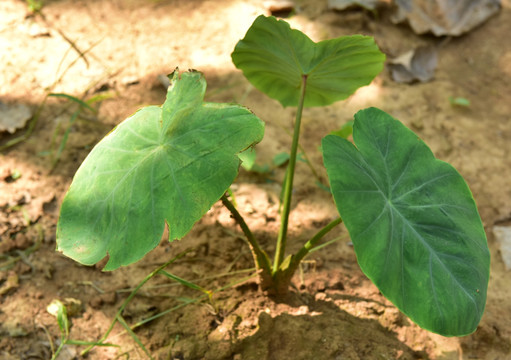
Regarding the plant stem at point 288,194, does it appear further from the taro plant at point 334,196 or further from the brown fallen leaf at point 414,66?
the brown fallen leaf at point 414,66

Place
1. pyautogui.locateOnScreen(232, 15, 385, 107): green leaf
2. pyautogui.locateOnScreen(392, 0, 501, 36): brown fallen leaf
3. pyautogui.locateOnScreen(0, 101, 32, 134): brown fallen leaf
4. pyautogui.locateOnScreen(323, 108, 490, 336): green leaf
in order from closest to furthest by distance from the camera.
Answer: pyautogui.locateOnScreen(323, 108, 490, 336): green leaf < pyautogui.locateOnScreen(232, 15, 385, 107): green leaf < pyautogui.locateOnScreen(0, 101, 32, 134): brown fallen leaf < pyautogui.locateOnScreen(392, 0, 501, 36): brown fallen leaf

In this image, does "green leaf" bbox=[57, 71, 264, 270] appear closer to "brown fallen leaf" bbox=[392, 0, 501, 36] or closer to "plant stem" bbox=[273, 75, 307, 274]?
"plant stem" bbox=[273, 75, 307, 274]

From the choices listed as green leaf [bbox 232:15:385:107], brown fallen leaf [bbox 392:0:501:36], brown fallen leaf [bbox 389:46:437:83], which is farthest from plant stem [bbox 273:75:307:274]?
brown fallen leaf [bbox 392:0:501:36]

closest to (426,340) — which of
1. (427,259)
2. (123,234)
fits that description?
(427,259)

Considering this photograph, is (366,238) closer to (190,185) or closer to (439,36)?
(190,185)

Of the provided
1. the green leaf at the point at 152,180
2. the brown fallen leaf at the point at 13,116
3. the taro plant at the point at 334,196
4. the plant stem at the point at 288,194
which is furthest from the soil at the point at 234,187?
the green leaf at the point at 152,180

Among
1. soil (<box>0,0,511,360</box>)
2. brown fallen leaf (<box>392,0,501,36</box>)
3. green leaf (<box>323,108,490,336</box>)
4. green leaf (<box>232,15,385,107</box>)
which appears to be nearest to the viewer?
green leaf (<box>323,108,490,336</box>)

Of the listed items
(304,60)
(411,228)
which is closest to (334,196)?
(411,228)
